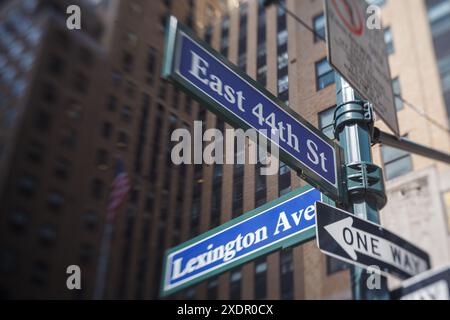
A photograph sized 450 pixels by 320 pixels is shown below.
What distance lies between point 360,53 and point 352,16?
0.37 m

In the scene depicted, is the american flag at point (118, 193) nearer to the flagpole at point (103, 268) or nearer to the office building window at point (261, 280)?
the flagpole at point (103, 268)

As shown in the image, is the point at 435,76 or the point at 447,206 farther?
the point at 435,76

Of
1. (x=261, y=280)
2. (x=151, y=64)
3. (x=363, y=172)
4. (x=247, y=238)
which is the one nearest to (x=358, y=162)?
(x=363, y=172)

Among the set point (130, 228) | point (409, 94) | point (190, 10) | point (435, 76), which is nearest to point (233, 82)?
point (190, 10)

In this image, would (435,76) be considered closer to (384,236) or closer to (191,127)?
(191,127)

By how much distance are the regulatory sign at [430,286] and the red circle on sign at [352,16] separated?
2.39 m

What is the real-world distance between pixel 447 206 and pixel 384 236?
20.6m

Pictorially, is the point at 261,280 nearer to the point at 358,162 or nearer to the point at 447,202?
the point at 447,202

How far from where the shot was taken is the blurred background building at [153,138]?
23.9 ft

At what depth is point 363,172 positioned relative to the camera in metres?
4.28

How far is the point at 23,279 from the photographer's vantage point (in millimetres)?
46812

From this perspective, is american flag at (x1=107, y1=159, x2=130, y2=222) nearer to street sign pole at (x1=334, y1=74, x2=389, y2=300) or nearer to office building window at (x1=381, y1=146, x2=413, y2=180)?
office building window at (x1=381, y1=146, x2=413, y2=180)

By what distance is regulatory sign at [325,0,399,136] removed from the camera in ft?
14.4
